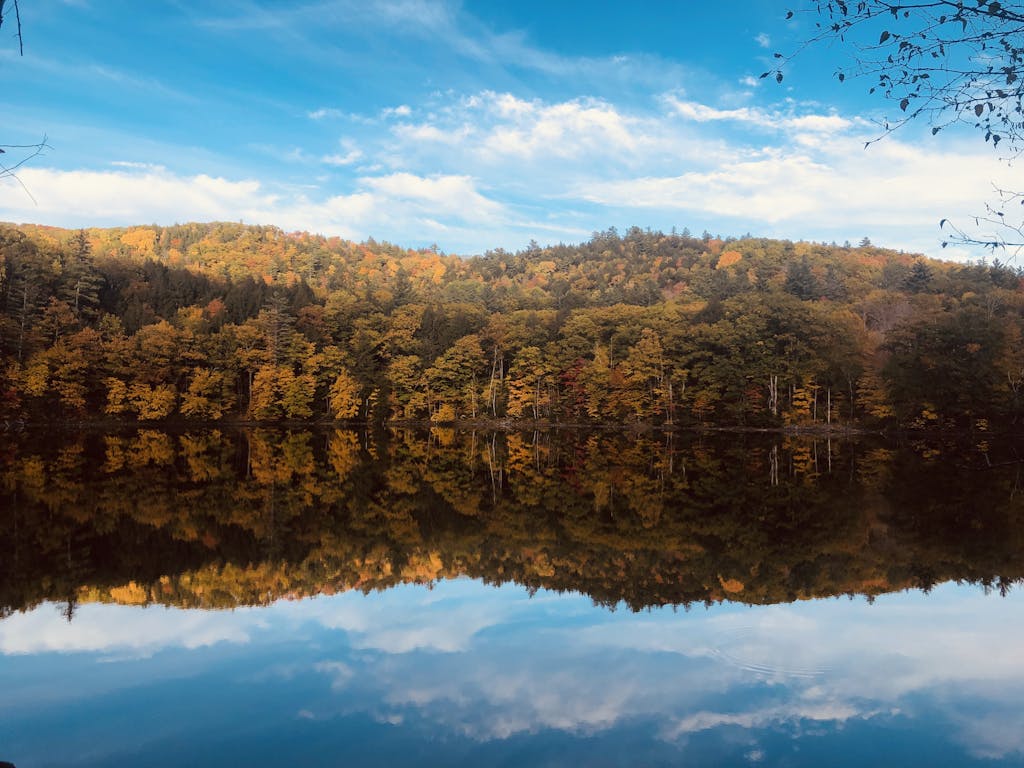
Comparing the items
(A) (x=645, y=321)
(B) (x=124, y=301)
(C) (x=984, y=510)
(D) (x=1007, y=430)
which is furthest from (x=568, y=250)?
(C) (x=984, y=510)

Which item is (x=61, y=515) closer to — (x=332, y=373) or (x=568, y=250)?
(x=332, y=373)

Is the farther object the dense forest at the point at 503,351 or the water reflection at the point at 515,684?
the dense forest at the point at 503,351

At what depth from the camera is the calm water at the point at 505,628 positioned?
5387mm

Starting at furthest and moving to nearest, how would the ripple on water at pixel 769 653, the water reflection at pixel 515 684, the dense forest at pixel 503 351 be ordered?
1. the dense forest at pixel 503 351
2. the ripple on water at pixel 769 653
3. the water reflection at pixel 515 684

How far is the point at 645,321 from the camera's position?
55.9 m

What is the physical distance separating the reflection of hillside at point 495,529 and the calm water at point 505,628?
83mm

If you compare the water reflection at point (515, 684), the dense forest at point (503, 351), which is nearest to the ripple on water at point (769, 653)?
the water reflection at point (515, 684)

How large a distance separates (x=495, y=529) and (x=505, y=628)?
5.11m

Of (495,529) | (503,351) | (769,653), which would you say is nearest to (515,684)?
(769,653)

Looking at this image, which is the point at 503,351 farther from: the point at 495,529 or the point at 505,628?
the point at 505,628

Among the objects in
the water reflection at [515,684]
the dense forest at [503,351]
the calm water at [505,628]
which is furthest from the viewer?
the dense forest at [503,351]

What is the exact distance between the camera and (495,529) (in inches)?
513

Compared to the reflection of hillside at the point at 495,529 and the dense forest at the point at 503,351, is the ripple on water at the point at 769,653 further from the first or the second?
the dense forest at the point at 503,351

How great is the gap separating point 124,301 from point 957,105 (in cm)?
6309
